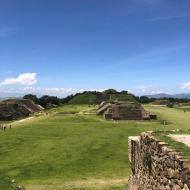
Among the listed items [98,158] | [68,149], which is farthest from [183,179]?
[68,149]

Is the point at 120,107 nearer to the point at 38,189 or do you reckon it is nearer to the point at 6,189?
the point at 38,189

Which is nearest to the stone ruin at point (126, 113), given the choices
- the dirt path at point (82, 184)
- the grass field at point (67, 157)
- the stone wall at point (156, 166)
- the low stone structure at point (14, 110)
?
the grass field at point (67, 157)

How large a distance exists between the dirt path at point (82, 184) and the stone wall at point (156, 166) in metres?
8.79

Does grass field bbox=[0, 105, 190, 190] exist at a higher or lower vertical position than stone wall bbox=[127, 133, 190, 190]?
lower

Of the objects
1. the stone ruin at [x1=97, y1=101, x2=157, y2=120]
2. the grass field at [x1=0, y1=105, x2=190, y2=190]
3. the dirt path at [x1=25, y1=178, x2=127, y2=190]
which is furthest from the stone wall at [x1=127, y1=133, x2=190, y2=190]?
the stone ruin at [x1=97, y1=101, x2=157, y2=120]

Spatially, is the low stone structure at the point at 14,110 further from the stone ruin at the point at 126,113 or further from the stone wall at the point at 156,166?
the stone wall at the point at 156,166

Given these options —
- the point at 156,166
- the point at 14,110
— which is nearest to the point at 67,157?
the point at 156,166

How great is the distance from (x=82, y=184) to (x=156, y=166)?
15580 mm

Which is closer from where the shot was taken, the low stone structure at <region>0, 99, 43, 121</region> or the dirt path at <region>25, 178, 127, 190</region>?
the dirt path at <region>25, 178, 127, 190</region>

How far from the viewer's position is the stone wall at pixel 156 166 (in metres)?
10.8

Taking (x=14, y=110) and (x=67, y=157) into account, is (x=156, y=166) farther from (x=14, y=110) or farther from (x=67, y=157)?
(x=14, y=110)

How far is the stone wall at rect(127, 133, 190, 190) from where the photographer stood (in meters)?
10.8

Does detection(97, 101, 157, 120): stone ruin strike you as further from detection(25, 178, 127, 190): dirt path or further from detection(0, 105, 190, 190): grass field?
detection(25, 178, 127, 190): dirt path

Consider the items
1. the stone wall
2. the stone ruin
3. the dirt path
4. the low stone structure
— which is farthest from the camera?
the low stone structure
